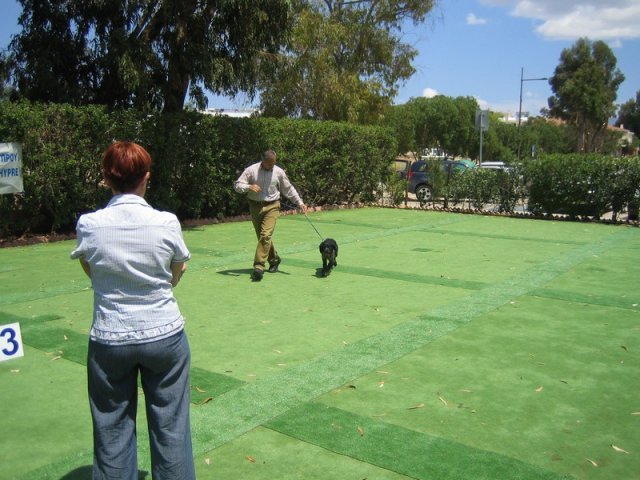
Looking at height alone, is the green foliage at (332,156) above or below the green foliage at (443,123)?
below

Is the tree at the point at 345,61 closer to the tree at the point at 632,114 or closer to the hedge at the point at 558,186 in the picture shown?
the hedge at the point at 558,186

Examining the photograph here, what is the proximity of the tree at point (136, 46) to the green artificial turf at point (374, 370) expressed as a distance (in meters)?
5.67

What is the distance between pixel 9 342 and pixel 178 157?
11788 mm

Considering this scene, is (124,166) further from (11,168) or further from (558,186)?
(558,186)

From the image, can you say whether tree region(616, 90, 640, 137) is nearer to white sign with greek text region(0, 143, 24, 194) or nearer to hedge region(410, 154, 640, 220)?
hedge region(410, 154, 640, 220)

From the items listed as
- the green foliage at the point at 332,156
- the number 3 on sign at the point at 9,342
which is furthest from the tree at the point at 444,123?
the number 3 on sign at the point at 9,342

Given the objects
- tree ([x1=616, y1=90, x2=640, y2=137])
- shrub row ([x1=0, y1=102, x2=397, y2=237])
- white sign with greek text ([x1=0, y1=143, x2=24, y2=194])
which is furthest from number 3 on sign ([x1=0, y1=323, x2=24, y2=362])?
tree ([x1=616, y1=90, x2=640, y2=137])

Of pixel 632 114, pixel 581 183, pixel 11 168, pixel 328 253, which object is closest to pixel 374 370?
pixel 328 253

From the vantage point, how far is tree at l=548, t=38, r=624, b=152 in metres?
51.6

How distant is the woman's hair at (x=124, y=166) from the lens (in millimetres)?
2717

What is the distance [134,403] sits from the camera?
2.87 metres

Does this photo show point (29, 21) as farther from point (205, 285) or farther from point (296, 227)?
point (205, 285)

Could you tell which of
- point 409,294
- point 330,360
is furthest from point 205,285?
point 330,360

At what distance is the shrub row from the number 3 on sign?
9.41 metres
